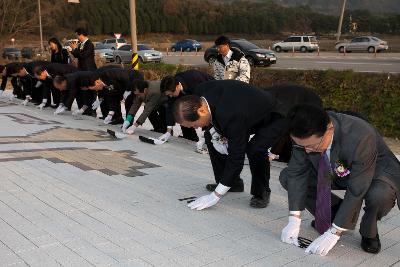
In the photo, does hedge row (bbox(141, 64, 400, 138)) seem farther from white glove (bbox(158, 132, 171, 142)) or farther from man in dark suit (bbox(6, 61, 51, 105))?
man in dark suit (bbox(6, 61, 51, 105))

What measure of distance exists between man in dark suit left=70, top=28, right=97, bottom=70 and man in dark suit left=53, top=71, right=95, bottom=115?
0.72m

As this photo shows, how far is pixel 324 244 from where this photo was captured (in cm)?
297

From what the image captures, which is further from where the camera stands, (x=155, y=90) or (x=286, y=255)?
(x=155, y=90)

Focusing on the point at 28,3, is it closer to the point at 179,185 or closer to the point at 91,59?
the point at 91,59

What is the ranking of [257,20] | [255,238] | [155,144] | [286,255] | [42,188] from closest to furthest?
[286,255] → [255,238] → [42,188] → [155,144] → [257,20]

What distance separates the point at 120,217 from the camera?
364 cm

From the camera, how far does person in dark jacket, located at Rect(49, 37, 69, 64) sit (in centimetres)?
993

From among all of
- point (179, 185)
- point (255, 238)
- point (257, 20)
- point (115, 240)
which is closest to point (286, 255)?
point (255, 238)

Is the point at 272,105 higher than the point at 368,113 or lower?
higher

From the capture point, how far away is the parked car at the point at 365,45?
28.7 metres

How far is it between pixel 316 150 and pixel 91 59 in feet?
24.6

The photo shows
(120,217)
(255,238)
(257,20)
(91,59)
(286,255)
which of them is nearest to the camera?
(286,255)

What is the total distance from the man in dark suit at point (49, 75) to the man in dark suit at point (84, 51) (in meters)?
0.25

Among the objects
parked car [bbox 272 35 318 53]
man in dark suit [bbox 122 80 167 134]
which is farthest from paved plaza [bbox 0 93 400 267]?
parked car [bbox 272 35 318 53]
